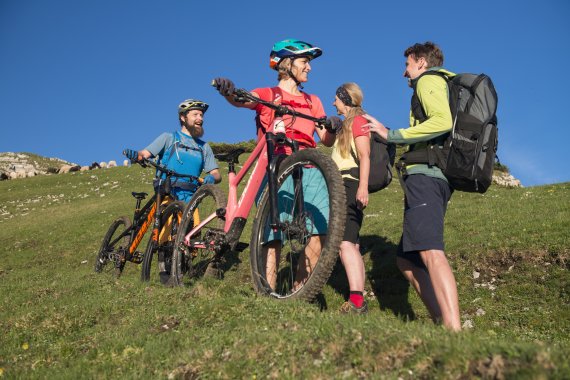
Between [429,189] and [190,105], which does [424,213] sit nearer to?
[429,189]

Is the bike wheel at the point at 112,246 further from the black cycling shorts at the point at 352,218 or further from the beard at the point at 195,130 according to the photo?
the black cycling shorts at the point at 352,218

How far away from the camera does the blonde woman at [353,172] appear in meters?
6.32

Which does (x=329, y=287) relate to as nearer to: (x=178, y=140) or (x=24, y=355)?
(x=178, y=140)

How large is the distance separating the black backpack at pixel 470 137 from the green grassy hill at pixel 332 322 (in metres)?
1.61

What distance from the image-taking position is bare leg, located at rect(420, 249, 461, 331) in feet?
16.1

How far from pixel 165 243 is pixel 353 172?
3.87 m

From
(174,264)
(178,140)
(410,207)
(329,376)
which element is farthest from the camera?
(178,140)

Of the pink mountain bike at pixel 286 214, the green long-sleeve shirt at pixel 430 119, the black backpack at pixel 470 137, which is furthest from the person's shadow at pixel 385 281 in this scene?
the black backpack at pixel 470 137

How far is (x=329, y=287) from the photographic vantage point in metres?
9.06

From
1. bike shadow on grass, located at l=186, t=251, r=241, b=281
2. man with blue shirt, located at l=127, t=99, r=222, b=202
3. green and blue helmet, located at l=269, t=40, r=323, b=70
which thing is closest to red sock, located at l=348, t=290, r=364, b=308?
bike shadow on grass, located at l=186, t=251, r=241, b=281

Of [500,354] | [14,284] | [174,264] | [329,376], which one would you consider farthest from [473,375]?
[14,284]

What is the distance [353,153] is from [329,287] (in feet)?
10.2

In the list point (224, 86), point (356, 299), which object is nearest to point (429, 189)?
point (356, 299)

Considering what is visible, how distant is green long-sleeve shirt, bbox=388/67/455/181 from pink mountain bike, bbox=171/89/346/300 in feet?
2.88
